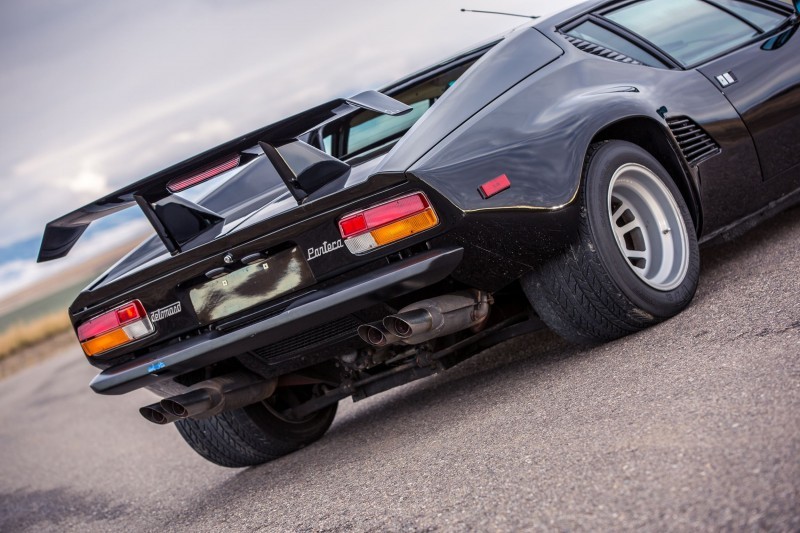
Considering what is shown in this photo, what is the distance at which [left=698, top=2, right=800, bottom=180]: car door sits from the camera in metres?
4.20

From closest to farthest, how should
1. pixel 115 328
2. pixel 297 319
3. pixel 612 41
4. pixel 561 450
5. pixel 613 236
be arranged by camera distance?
pixel 561 450
pixel 297 319
pixel 613 236
pixel 115 328
pixel 612 41

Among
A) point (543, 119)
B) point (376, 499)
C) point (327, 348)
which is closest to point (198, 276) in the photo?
point (327, 348)

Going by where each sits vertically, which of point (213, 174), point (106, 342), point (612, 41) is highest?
point (213, 174)

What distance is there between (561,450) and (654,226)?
138 centimetres

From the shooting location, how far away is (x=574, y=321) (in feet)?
11.3

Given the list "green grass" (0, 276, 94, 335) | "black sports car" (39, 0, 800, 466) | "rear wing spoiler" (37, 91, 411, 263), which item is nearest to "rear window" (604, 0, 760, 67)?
"black sports car" (39, 0, 800, 466)

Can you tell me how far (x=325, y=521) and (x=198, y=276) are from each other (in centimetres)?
101

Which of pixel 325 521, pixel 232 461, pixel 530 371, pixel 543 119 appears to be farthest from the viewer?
pixel 232 461

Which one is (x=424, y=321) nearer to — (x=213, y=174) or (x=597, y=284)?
(x=597, y=284)

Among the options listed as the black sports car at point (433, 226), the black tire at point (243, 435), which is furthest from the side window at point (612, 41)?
the black tire at point (243, 435)

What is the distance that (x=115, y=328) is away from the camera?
3.61 meters

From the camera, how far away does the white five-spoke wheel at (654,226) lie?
12.2 ft

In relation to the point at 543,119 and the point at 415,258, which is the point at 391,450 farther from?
the point at 543,119

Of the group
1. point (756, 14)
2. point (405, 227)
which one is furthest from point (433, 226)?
point (756, 14)
